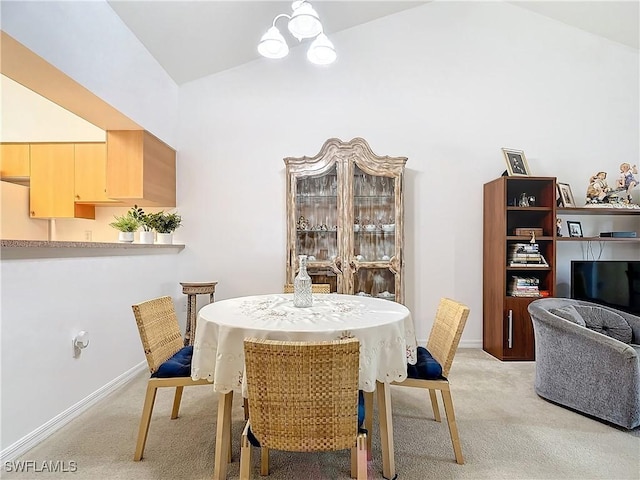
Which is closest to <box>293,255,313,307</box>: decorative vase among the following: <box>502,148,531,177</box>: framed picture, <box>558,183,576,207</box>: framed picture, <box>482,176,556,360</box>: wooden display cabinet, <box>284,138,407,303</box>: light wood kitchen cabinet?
<box>284,138,407,303</box>: light wood kitchen cabinet

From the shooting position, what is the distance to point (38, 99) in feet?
13.6

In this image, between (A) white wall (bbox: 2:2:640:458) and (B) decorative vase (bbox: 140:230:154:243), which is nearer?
(B) decorative vase (bbox: 140:230:154:243)

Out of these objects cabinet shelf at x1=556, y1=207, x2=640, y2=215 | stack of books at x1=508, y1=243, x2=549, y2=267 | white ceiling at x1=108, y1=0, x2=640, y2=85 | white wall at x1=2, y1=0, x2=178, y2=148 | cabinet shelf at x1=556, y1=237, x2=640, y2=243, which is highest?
white ceiling at x1=108, y1=0, x2=640, y2=85

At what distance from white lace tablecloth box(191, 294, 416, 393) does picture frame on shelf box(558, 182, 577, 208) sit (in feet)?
9.04

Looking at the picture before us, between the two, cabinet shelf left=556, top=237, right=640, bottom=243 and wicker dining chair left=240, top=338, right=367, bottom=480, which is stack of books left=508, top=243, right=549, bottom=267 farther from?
wicker dining chair left=240, top=338, right=367, bottom=480

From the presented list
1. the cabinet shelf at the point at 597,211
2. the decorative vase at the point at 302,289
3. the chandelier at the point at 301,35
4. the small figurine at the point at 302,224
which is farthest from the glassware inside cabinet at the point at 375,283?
the chandelier at the point at 301,35

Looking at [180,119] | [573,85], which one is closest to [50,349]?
[180,119]

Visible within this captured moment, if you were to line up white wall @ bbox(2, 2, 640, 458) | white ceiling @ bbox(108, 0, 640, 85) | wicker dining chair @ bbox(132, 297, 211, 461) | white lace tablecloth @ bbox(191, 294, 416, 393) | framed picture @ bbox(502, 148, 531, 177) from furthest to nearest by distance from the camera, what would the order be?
white wall @ bbox(2, 2, 640, 458)
framed picture @ bbox(502, 148, 531, 177)
white ceiling @ bbox(108, 0, 640, 85)
wicker dining chair @ bbox(132, 297, 211, 461)
white lace tablecloth @ bbox(191, 294, 416, 393)

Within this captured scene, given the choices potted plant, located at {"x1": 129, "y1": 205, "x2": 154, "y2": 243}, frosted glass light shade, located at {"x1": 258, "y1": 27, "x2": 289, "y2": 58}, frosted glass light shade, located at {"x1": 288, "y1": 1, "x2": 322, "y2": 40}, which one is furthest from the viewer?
potted plant, located at {"x1": 129, "y1": 205, "x2": 154, "y2": 243}

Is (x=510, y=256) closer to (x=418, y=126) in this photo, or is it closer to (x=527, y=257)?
(x=527, y=257)

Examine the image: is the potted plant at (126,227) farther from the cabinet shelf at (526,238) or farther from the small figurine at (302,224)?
the cabinet shelf at (526,238)

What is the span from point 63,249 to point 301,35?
1.96 m

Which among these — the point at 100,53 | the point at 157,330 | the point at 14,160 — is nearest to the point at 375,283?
the point at 157,330

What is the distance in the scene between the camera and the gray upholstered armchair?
91.4 inches
